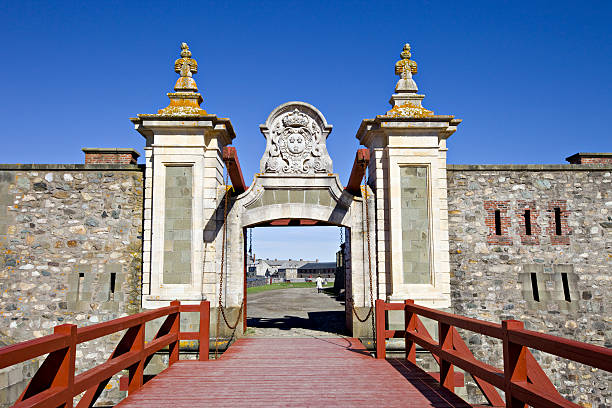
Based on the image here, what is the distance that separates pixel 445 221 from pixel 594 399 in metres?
4.55

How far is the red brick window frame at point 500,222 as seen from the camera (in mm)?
9164

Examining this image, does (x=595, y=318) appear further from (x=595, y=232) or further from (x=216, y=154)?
(x=216, y=154)

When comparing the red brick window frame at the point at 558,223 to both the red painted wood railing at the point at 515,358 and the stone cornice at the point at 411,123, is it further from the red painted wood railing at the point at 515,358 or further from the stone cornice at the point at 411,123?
the red painted wood railing at the point at 515,358

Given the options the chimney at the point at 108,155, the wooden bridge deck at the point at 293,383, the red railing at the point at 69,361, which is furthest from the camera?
the chimney at the point at 108,155

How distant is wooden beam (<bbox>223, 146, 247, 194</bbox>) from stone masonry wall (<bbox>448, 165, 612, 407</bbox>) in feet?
13.7

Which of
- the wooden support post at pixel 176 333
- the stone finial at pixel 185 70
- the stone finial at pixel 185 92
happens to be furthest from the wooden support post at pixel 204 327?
the stone finial at pixel 185 70

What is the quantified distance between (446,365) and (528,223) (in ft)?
17.1

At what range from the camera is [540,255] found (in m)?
9.15

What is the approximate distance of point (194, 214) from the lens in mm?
8148

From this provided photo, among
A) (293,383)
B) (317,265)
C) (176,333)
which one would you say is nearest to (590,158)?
(293,383)

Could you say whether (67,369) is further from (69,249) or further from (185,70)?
(185,70)

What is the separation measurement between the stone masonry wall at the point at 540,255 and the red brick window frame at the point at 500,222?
0.02 metres

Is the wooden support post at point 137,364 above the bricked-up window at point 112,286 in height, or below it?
below

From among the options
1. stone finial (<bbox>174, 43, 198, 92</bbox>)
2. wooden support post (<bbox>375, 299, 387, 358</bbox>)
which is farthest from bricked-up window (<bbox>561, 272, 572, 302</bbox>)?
stone finial (<bbox>174, 43, 198, 92</bbox>)
